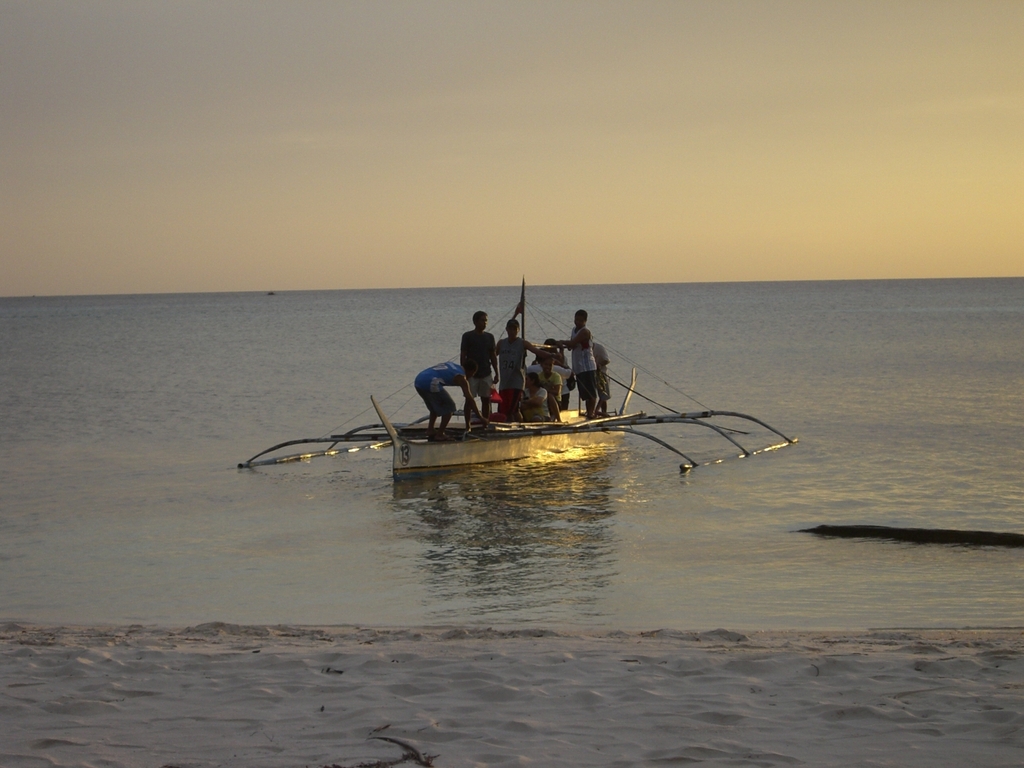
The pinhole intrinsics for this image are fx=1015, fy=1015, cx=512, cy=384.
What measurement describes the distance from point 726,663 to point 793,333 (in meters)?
48.9

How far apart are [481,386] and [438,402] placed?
1.00m

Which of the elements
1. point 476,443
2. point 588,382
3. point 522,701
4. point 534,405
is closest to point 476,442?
point 476,443

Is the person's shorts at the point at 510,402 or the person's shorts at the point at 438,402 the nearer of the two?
the person's shorts at the point at 438,402

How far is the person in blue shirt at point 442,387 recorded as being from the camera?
11.9 meters

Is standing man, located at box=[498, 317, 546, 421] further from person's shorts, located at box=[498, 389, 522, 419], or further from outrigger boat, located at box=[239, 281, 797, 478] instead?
outrigger boat, located at box=[239, 281, 797, 478]

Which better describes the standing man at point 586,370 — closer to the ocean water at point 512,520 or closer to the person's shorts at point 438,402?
the ocean water at point 512,520

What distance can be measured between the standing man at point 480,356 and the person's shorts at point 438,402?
363 mm

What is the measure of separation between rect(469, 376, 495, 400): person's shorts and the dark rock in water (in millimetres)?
4947

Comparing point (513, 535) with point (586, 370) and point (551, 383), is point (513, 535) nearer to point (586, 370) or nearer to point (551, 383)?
point (551, 383)

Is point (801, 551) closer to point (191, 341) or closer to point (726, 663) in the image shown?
point (726, 663)

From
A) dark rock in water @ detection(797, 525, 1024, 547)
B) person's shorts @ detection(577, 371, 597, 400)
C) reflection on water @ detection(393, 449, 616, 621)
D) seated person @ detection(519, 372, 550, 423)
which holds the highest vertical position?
person's shorts @ detection(577, 371, 597, 400)

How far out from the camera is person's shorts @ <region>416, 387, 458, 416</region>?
12.1 meters

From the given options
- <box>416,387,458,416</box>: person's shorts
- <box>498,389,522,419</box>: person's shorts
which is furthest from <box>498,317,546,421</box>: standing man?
<box>416,387,458,416</box>: person's shorts

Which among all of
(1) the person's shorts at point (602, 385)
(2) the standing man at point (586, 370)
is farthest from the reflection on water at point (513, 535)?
(1) the person's shorts at point (602, 385)
